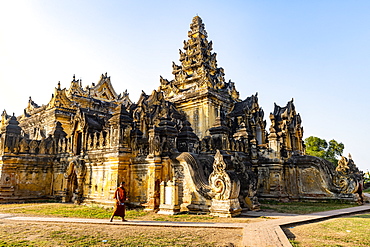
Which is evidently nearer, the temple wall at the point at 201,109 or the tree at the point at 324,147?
the temple wall at the point at 201,109

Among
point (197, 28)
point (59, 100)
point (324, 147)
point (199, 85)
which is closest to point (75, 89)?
point (59, 100)

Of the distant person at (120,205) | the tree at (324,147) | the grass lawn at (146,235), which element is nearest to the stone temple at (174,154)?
the distant person at (120,205)

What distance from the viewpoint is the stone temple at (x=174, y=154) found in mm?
13950

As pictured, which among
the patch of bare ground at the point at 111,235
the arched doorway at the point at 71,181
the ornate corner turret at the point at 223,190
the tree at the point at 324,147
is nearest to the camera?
the patch of bare ground at the point at 111,235

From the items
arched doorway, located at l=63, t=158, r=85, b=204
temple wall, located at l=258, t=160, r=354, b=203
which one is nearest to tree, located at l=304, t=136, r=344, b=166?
temple wall, located at l=258, t=160, r=354, b=203

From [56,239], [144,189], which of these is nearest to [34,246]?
[56,239]

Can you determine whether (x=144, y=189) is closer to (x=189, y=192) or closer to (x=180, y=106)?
(x=189, y=192)

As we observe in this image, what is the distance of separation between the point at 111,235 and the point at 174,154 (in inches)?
260

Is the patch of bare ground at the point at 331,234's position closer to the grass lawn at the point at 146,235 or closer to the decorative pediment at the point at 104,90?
the grass lawn at the point at 146,235

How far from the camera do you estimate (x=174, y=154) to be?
1483cm

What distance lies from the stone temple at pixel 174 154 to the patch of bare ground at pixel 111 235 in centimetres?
326

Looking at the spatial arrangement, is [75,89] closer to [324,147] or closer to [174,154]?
[174,154]

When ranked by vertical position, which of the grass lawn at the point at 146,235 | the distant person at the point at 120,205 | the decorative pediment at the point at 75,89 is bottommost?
the grass lawn at the point at 146,235

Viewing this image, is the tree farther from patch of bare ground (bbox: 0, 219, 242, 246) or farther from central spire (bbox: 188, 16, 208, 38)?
patch of bare ground (bbox: 0, 219, 242, 246)
